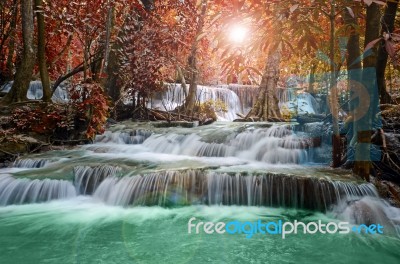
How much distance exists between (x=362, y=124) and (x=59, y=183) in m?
5.21

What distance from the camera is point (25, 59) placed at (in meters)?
9.16

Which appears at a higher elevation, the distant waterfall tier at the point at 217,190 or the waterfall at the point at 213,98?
the waterfall at the point at 213,98

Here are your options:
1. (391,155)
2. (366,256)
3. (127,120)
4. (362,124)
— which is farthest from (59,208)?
(127,120)

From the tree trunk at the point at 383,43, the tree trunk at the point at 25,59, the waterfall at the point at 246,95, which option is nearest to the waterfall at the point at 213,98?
the waterfall at the point at 246,95

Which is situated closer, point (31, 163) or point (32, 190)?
point (32, 190)

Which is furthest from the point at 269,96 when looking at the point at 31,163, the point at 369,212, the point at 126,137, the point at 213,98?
the point at 31,163

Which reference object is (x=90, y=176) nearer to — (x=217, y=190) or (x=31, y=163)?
(x=31, y=163)

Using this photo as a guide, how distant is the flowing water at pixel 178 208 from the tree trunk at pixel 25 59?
8.54 ft

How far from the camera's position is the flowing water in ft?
11.8

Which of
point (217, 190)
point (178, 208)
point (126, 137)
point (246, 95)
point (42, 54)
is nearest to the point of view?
point (178, 208)

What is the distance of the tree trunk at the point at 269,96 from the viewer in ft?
41.7

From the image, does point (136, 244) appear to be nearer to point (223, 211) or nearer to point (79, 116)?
point (223, 211)

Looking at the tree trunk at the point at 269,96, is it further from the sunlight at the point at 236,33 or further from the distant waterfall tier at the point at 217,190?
the sunlight at the point at 236,33

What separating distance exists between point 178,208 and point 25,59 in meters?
6.89
